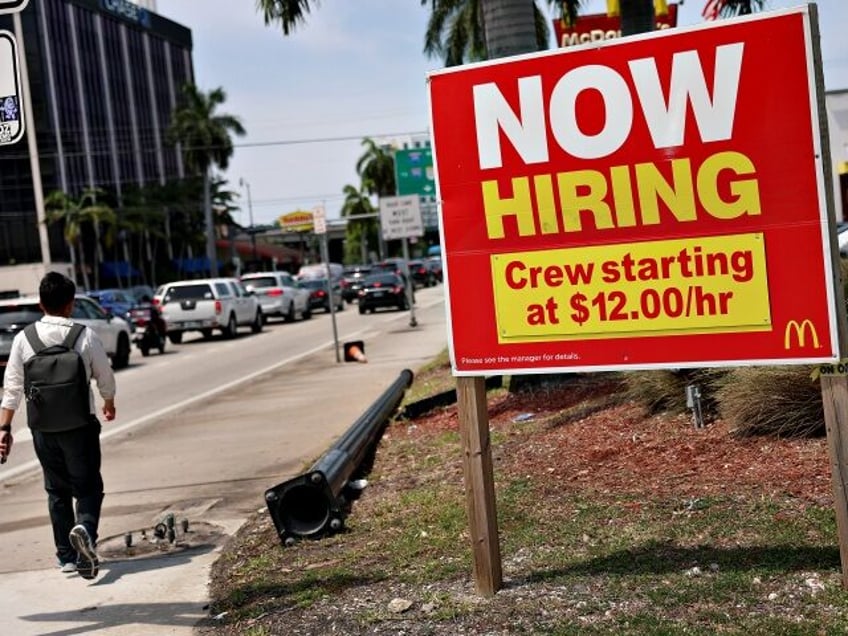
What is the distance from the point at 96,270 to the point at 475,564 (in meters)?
79.1

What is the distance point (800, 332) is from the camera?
16.6 ft

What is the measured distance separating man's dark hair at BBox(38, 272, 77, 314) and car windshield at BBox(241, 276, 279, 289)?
106 feet

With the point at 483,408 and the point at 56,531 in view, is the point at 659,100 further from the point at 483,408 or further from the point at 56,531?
the point at 56,531

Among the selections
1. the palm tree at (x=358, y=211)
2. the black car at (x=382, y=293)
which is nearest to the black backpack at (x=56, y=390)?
the black car at (x=382, y=293)

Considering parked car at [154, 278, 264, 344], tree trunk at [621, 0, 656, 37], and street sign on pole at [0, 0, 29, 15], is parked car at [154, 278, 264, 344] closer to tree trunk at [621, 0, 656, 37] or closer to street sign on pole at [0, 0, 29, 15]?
tree trunk at [621, 0, 656, 37]

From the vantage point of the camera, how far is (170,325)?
3148 cm

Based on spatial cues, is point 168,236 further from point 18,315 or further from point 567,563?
point 567,563

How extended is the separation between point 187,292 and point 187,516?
23.9m

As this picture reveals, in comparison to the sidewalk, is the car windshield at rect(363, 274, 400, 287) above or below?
above

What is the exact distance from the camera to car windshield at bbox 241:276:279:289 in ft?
129

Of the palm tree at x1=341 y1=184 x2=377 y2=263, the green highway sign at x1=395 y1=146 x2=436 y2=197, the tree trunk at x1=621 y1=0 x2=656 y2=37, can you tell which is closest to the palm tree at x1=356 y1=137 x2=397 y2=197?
the palm tree at x1=341 y1=184 x2=377 y2=263

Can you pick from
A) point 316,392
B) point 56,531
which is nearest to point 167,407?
point 316,392

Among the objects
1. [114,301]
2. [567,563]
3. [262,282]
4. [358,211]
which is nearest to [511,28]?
[567,563]

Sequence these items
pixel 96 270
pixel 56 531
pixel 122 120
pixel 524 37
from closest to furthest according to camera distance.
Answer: pixel 56 531
pixel 524 37
pixel 96 270
pixel 122 120
